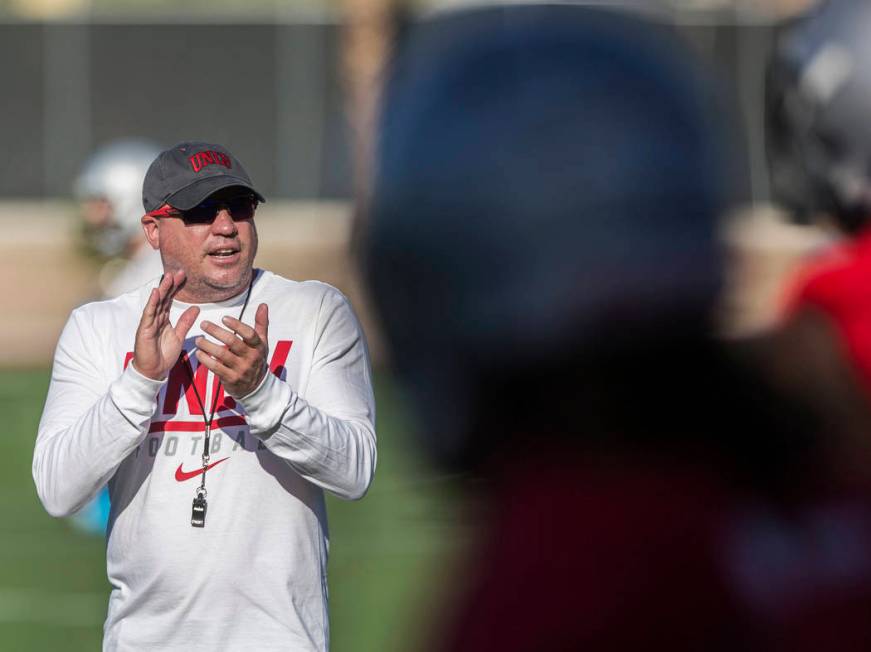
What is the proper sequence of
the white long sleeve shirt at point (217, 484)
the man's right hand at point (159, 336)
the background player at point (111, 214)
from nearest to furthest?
the man's right hand at point (159, 336) → the white long sleeve shirt at point (217, 484) → the background player at point (111, 214)

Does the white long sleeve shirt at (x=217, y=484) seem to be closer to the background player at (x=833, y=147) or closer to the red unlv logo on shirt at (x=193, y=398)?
the red unlv logo on shirt at (x=193, y=398)

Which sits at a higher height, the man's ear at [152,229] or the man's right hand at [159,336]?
the man's ear at [152,229]

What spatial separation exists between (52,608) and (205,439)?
4.95 metres

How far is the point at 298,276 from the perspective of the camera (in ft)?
52.0

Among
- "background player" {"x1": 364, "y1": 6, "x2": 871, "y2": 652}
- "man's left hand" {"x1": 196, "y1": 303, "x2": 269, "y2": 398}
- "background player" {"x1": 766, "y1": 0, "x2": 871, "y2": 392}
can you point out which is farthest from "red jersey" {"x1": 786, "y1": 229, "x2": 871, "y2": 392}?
"man's left hand" {"x1": 196, "y1": 303, "x2": 269, "y2": 398}

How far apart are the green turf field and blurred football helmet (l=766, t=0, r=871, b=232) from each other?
4.38 m

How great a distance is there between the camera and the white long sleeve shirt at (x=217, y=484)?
11.2ft

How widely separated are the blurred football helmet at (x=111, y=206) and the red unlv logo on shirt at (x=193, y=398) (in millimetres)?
3432

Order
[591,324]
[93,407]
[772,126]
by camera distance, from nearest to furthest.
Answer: [591,324], [772,126], [93,407]

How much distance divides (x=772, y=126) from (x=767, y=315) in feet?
0.82

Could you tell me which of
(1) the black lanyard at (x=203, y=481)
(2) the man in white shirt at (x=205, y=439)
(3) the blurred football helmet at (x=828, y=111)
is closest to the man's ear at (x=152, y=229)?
(2) the man in white shirt at (x=205, y=439)

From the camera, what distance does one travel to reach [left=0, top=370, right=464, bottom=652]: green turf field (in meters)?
7.59

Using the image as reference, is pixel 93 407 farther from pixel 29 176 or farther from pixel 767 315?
pixel 29 176

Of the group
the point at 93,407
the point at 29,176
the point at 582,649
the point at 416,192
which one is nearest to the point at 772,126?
the point at 416,192
